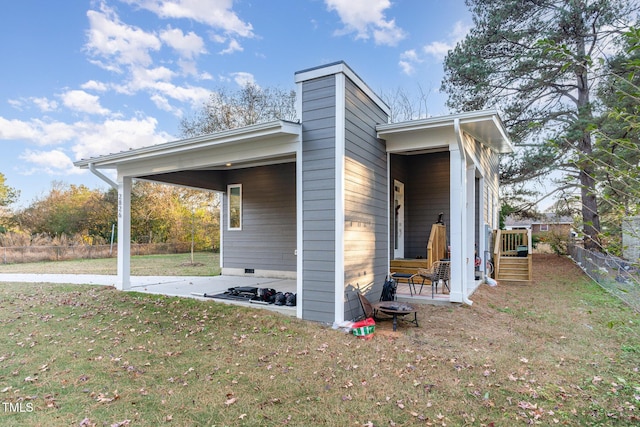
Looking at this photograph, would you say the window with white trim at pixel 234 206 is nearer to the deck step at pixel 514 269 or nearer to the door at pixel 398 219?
the door at pixel 398 219

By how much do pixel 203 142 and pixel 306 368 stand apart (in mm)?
3938

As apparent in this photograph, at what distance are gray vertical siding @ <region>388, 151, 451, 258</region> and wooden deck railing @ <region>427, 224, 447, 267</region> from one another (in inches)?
20.7

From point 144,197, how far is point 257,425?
22428mm

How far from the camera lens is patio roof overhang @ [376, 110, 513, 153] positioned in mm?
5203

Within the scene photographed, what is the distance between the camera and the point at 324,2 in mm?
10852

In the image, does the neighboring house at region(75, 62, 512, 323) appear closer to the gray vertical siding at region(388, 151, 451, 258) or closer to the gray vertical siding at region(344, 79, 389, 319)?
the gray vertical siding at region(344, 79, 389, 319)

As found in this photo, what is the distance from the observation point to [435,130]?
5695 millimetres

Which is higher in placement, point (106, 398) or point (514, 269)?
point (514, 269)

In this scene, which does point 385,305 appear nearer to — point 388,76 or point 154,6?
point 154,6

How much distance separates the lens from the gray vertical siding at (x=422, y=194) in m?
9.04

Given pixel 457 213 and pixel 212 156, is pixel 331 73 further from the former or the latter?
pixel 457 213

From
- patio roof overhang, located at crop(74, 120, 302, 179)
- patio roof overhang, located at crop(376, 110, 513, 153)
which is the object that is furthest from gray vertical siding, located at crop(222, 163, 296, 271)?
patio roof overhang, located at crop(376, 110, 513, 153)

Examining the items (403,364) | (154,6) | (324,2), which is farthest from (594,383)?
(154,6)

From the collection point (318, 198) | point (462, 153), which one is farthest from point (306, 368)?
point (462, 153)
